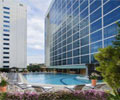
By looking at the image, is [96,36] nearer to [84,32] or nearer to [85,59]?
[84,32]

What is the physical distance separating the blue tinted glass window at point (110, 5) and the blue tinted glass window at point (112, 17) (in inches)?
41.9

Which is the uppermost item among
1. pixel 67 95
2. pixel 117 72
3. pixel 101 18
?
pixel 101 18

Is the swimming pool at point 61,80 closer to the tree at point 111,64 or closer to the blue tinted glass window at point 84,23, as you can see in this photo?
the tree at point 111,64

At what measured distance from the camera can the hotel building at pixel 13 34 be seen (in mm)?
48594

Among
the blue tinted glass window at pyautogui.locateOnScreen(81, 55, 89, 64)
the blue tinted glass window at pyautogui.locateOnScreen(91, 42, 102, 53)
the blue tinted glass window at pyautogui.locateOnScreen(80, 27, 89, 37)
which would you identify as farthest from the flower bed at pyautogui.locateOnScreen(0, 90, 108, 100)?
the blue tinted glass window at pyautogui.locateOnScreen(80, 27, 89, 37)

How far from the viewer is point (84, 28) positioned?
34.2m

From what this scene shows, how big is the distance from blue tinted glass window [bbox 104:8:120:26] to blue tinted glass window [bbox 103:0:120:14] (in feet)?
3.49

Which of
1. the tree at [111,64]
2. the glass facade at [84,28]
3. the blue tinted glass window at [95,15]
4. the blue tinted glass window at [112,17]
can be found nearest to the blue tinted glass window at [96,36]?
the glass facade at [84,28]

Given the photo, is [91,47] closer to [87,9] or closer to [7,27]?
[87,9]

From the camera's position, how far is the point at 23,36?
5272 cm

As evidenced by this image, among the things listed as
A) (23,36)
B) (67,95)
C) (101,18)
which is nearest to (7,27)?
(23,36)

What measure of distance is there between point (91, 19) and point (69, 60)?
16.8 m

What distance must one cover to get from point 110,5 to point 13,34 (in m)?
39.8

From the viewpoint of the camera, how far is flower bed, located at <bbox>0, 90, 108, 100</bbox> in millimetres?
5691
